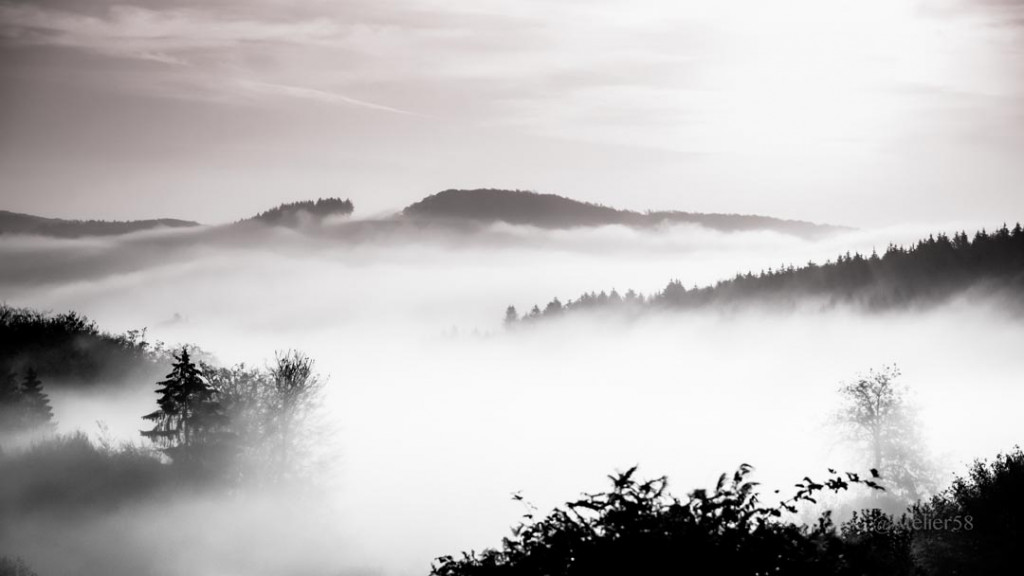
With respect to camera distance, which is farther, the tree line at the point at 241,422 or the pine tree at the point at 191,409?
the tree line at the point at 241,422

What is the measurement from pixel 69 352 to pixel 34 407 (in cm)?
3037

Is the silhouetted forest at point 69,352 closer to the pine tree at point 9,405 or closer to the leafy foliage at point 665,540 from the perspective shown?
the pine tree at point 9,405

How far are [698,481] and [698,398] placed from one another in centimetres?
8975

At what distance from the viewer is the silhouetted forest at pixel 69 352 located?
101 meters

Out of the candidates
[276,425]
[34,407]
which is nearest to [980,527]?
[276,425]

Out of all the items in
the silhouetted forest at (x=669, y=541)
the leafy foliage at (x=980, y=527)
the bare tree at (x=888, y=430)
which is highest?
the silhouetted forest at (x=669, y=541)

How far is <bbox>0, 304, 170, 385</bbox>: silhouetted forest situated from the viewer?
→ 331 feet

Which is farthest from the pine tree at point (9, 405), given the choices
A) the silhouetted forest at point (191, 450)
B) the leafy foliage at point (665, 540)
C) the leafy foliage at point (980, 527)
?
Answer: the leafy foliage at point (665, 540)

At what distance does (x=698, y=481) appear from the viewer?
103 meters

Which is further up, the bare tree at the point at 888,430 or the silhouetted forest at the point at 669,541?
the silhouetted forest at the point at 669,541

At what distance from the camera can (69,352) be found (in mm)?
105625

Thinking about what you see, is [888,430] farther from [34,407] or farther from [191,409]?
[34,407]

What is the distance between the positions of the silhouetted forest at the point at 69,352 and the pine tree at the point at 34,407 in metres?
15.0

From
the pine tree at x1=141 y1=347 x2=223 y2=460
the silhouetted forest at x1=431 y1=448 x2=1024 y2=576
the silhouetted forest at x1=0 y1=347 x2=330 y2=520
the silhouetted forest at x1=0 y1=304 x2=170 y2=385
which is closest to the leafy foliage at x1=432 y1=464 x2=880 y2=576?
the silhouetted forest at x1=431 y1=448 x2=1024 y2=576
